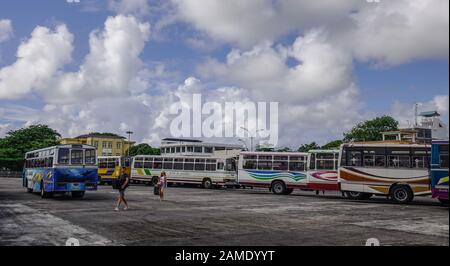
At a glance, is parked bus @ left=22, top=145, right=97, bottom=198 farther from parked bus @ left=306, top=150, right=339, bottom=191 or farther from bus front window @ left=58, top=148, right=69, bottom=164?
parked bus @ left=306, top=150, right=339, bottom=191

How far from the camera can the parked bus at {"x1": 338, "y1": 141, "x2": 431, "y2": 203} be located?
65.6ft

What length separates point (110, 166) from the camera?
40.7 metres

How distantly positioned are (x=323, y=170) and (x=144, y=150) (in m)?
83.4

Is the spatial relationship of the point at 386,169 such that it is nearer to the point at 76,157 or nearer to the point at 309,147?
the point at 76,157

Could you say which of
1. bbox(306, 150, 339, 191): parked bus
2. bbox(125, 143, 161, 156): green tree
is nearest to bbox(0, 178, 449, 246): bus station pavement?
bbox(306, 150, 339, 191): parked bus

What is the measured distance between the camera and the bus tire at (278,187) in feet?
89.3

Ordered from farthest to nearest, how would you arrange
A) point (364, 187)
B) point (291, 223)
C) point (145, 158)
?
point (145, 158) → point (364, 187) → point (291, 223)

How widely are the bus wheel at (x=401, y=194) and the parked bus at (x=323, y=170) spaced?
160 inches

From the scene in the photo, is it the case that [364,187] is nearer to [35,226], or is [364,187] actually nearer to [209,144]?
[35,226]

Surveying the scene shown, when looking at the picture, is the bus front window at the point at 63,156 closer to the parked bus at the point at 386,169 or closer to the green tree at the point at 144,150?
the parked bus at the point at 386,169
